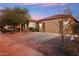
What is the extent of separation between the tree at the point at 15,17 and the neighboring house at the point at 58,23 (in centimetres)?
12

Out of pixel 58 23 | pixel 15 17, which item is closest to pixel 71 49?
pixel 58 23

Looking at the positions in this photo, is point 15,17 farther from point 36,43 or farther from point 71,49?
point 71,49

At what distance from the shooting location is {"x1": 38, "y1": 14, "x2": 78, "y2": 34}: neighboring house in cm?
134

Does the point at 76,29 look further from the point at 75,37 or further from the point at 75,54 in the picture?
the point at 75,54

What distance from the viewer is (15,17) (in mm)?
1356

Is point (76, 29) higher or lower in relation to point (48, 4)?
lower

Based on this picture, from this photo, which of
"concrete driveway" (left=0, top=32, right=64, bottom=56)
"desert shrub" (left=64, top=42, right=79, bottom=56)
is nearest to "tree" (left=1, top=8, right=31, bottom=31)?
"concrete driveway" (left=0, top=32, right=64, bottom=56)

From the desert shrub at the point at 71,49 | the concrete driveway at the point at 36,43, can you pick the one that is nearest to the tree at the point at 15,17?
the concrete driveway at the point at 36,43

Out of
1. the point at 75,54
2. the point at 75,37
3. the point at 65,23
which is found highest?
the point at 65,23

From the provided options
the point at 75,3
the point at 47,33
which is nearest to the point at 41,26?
the point at 47,33

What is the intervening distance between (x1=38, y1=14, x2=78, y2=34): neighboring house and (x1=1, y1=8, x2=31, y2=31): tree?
118mm

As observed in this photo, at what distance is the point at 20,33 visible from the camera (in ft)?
4.44

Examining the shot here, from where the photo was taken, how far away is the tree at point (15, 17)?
1346mm

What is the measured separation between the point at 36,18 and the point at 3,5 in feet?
0.89
